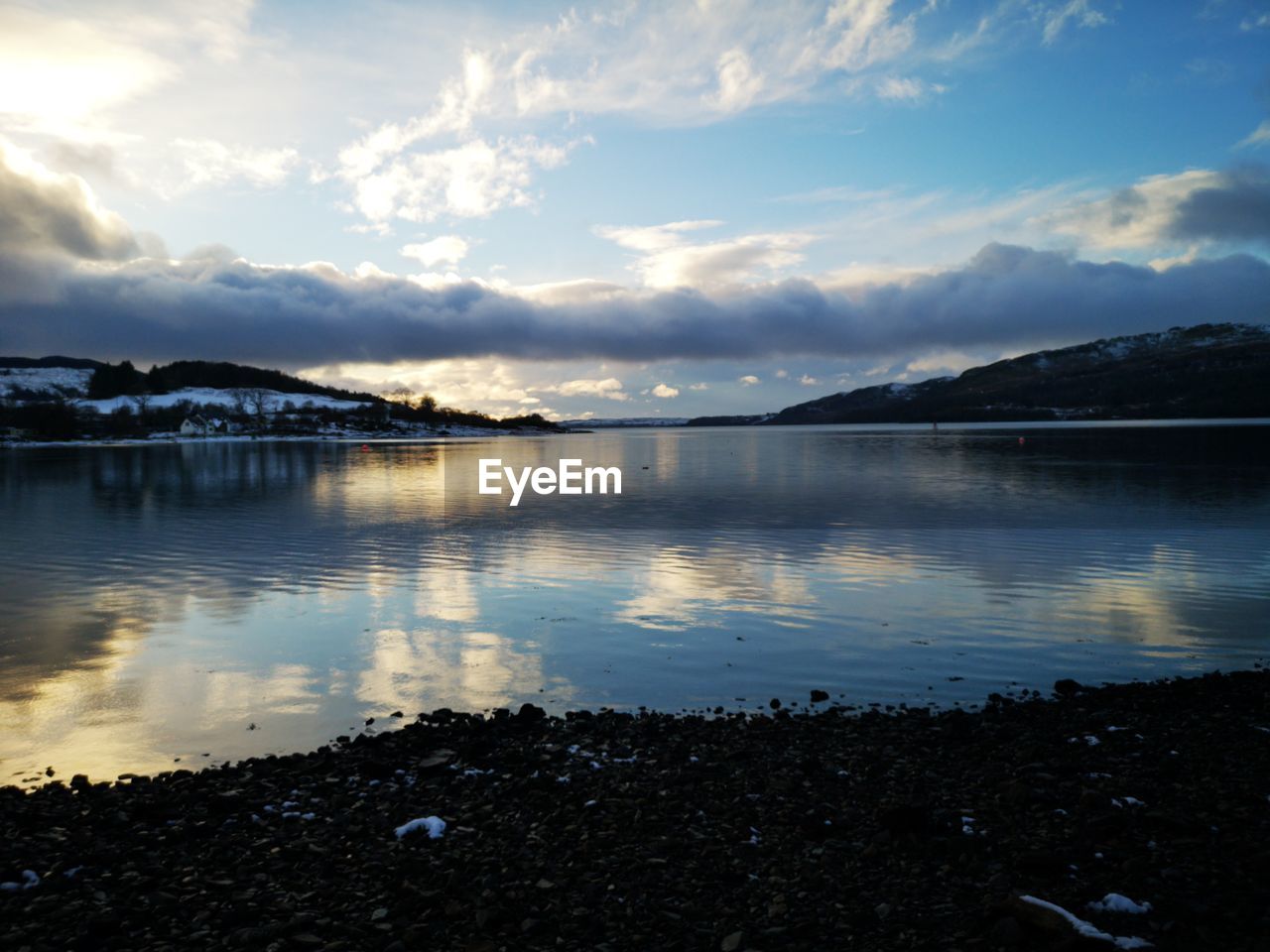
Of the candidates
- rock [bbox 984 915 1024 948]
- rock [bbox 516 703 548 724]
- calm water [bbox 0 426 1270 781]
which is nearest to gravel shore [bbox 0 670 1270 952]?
rock [bbox 984 915 1024 948]

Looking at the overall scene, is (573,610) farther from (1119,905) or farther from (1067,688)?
(1119,905)

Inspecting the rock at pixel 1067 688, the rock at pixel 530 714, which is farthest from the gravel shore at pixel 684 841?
the rock at pixel 1067 688

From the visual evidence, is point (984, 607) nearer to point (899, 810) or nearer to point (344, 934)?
point (899, 810)

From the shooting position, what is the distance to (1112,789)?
10.9 meters

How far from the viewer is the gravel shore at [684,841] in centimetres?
791

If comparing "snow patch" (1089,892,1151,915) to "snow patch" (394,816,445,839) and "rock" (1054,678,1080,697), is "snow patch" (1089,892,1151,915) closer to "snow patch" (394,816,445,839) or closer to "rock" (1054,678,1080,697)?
"snow patch" (394,816,445,839)

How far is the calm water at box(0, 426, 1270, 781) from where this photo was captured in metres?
A: 16.4

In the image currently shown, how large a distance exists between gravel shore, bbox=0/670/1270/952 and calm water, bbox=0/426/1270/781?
8.87 ft

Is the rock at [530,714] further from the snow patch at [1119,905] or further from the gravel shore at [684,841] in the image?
the snow patch at [1119,905]

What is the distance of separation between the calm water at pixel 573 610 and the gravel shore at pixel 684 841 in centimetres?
270

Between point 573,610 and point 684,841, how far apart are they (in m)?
14.7

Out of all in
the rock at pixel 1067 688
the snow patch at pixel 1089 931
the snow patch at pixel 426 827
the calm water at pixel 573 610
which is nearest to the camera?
the snow patch at pixel 1089 931

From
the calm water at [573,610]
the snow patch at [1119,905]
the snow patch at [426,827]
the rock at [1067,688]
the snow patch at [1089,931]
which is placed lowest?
the calm water at [573,610]

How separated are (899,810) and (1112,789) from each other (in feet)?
11.5
